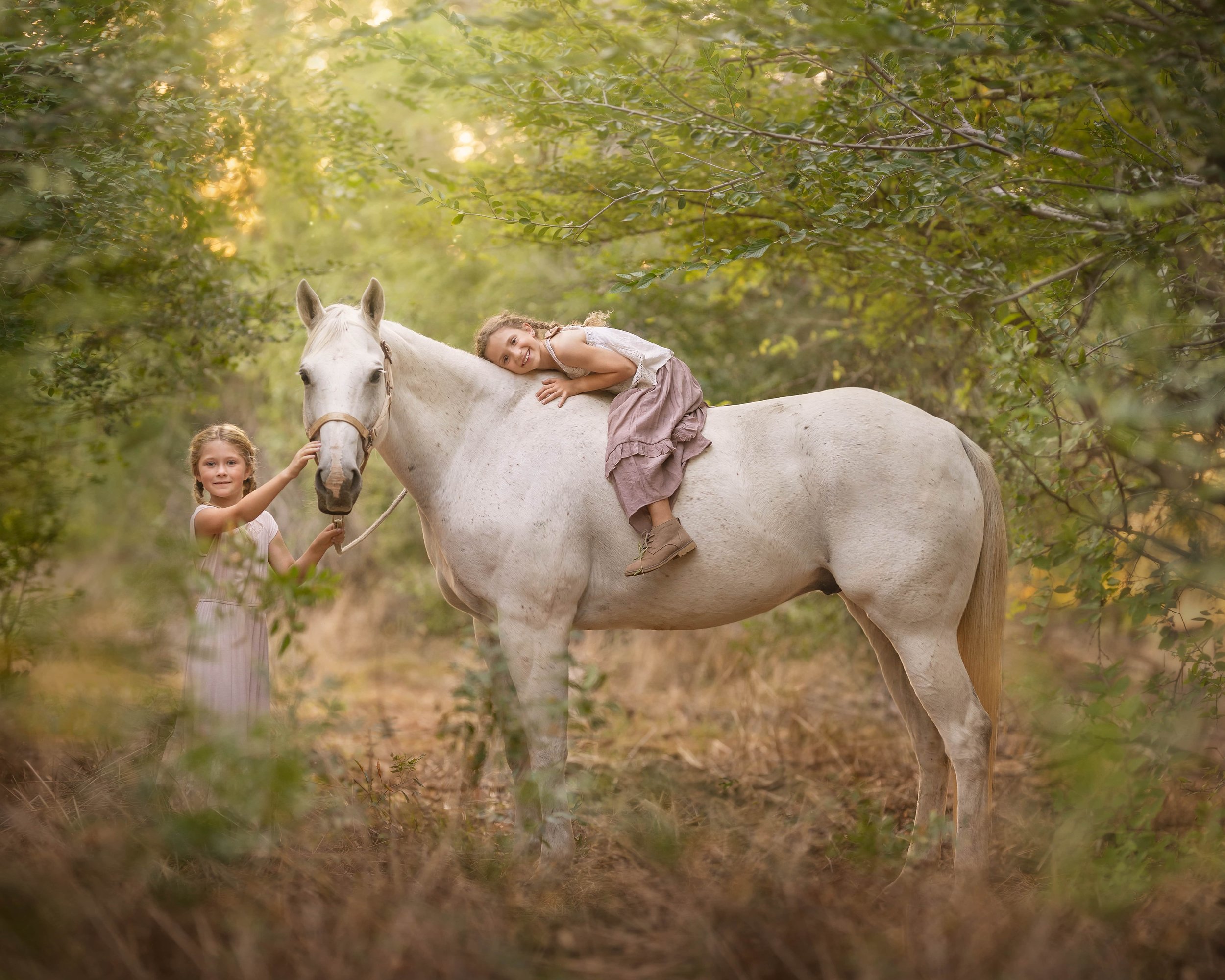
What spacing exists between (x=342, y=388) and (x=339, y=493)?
43 centimetres

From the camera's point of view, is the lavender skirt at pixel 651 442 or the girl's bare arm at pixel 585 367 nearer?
the lavender skirt at pixel 651 442

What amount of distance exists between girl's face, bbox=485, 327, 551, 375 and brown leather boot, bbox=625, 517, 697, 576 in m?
1.00

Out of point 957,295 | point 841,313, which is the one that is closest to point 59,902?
point 957,295

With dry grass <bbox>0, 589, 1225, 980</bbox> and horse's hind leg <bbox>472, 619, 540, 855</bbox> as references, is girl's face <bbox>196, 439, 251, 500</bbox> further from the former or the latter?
horse's hind leg <bbox>472, 619, 540, 855</bbox>

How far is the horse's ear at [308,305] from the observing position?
368 cm

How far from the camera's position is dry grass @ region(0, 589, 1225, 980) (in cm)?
240

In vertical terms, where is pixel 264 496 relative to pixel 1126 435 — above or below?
below

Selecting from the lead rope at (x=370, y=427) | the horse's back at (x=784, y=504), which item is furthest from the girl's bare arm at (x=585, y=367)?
the lead rope at (x=370, y=427)

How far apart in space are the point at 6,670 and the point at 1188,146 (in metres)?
5.26

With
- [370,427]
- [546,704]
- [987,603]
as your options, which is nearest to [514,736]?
[546,704]

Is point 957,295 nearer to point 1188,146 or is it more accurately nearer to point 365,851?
point 1188,146

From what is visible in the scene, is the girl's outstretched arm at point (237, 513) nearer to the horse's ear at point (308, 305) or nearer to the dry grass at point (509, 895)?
the horse's ear at point (308, 305)

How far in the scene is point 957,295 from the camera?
4156 millimetres

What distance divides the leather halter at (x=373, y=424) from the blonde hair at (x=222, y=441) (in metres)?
0.51
